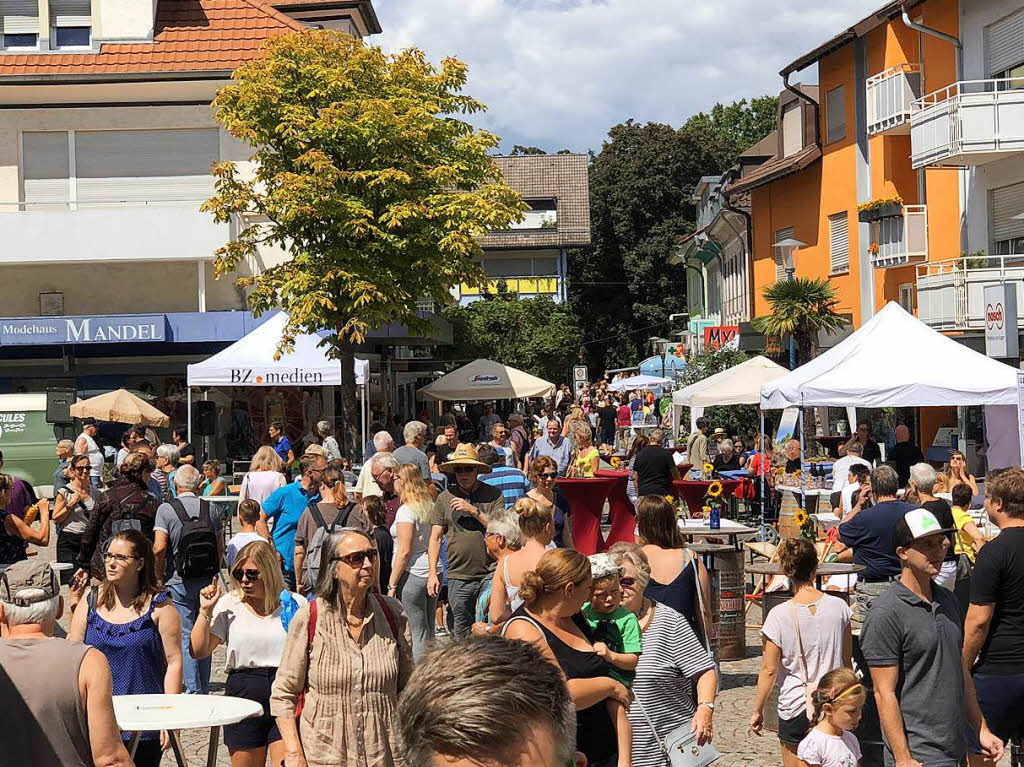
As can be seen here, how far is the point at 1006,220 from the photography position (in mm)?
25938

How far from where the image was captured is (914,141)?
27.1 meters

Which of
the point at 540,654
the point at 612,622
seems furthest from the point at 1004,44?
the point at 540,654

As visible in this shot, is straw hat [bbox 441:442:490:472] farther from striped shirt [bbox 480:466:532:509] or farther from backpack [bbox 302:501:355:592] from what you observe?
backpack [bbox 302:501:355:592]

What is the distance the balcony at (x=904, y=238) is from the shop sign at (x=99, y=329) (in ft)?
53.6

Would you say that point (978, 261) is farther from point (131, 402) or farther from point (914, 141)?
point (131, 402)

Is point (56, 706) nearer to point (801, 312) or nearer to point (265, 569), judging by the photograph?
point (265, 569)

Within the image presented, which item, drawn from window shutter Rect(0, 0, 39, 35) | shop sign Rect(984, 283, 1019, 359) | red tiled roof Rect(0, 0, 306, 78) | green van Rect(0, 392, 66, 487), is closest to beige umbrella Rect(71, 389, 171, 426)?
green van Rect(0, 392, 66, 487)

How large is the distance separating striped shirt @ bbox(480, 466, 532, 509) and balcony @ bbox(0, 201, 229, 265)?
22414mm

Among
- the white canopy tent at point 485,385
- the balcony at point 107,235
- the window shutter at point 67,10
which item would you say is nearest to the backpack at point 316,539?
the white canopy tent at point 485,385

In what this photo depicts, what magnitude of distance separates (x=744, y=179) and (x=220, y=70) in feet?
56.3

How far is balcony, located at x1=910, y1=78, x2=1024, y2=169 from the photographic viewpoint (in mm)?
24562

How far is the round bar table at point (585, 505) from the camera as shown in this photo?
15242 mm

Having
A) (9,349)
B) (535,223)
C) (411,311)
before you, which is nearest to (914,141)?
(411,311)

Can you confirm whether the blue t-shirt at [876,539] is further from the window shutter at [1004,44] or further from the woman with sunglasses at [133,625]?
the window shutter at [1004,44]
